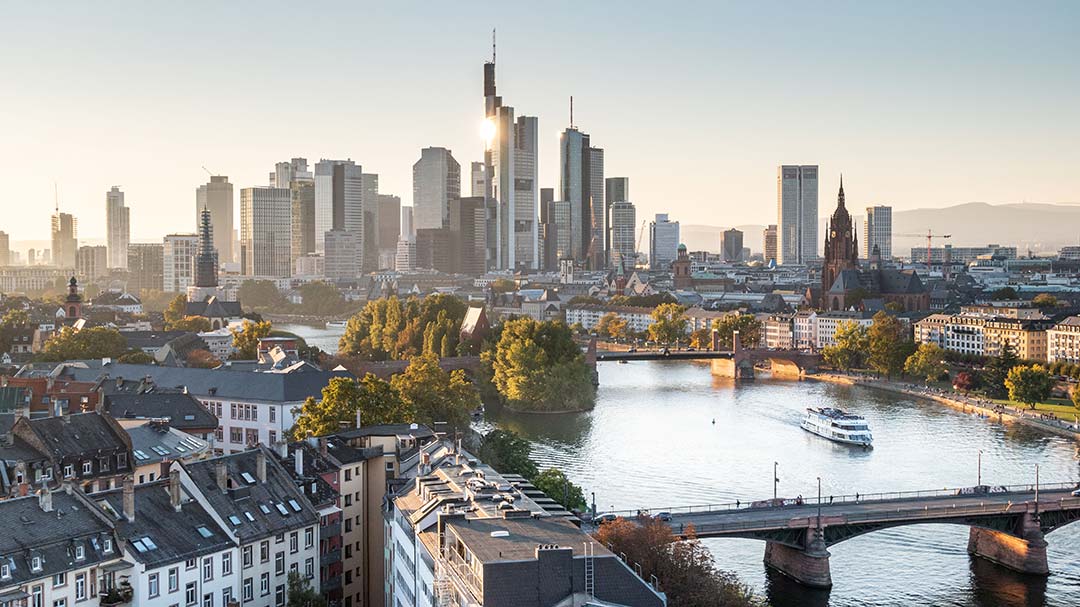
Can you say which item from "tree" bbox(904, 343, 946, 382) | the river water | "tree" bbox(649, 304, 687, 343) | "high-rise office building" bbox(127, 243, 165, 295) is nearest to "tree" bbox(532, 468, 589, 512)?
the river water

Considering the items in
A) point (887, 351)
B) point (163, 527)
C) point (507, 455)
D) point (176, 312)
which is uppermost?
point (176, 312)

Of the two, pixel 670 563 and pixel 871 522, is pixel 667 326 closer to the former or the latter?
pixel 871 522

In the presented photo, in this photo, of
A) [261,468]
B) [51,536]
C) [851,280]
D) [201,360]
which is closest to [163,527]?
[51,536]

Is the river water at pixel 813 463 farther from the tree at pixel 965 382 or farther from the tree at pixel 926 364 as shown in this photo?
the tree at pixel 926 364

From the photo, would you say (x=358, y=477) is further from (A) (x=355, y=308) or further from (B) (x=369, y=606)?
(A) (x=355, y=308)

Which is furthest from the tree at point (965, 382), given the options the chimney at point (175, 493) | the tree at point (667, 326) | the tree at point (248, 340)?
the chimney at point (175, 493)

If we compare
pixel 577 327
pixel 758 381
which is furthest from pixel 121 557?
pixel 577 327

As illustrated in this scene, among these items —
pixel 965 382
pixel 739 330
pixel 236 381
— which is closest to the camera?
pixel 236 381
